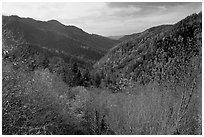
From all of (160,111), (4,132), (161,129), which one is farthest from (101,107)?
(4,132)

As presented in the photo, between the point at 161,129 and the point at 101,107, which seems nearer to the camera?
the point at 161,129

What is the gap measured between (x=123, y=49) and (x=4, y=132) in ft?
147

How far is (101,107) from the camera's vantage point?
1113 cm

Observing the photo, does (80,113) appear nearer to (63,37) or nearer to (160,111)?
(160,111)

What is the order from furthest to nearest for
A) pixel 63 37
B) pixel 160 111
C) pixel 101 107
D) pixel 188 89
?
pixel 63 37, pixel 101 107, pixel 160 111, pixel 188 89

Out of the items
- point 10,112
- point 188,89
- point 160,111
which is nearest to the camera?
point 10,112

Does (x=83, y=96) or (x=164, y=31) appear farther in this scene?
(x=164, y=31)

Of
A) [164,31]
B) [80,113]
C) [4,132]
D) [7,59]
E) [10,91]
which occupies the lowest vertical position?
[80,113]

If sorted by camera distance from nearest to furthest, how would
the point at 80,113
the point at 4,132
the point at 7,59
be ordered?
the point at 4,132 → the point at 7,59 → the point at 80,113

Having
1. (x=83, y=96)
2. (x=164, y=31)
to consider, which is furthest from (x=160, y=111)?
(x=164, y=31)

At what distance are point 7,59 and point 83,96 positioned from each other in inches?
320

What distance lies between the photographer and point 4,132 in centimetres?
295

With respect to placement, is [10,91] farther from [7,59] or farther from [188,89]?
[188,89]

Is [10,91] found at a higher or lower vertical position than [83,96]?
higher
